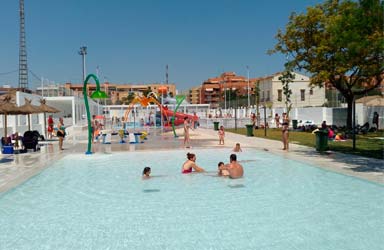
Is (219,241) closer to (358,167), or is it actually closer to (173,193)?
(173,193)

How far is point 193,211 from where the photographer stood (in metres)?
7.06

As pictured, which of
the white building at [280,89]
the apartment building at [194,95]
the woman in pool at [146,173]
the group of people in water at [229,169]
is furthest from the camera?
the apartment building at [194,95]

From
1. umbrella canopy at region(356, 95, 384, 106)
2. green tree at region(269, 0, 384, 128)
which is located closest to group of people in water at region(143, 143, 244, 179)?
green tree at region(269, 0, 384, 128)

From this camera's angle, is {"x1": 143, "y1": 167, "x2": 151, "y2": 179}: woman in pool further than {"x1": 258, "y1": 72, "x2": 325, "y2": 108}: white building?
No

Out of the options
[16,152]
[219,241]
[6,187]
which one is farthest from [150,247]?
[16,152]

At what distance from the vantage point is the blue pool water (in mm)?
5418

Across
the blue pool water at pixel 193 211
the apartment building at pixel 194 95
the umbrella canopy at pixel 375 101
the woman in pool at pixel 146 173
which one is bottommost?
the blue pool water at pixel 193 211

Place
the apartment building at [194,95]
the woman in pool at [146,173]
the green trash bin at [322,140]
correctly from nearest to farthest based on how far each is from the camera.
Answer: the woman in pool at [146,173] < the green trash bin at [322,140] < the apartment building at [194,95]

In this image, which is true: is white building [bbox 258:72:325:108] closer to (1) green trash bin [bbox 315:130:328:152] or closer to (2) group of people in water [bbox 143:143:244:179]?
(1) green trash bin [bbox 315:130:328:152]

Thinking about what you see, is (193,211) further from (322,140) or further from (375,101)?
(375,101)

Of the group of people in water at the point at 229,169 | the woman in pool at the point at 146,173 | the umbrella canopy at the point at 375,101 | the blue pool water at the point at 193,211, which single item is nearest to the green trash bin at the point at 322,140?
the blue pool water at the point at 193,211

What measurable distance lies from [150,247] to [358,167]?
7279 millimetres

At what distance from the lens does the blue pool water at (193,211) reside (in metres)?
5.42

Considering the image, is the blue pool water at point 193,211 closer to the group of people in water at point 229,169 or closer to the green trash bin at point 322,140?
the group of people in water at point 229,169
